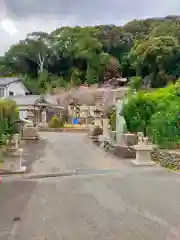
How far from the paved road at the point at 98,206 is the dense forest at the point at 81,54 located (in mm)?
32776

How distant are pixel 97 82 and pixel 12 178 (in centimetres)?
3964

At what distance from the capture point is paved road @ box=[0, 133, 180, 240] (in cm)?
574

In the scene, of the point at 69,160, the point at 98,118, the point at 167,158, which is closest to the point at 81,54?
the point at 98,118

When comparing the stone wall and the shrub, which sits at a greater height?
the shrub

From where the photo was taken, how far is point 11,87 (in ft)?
161

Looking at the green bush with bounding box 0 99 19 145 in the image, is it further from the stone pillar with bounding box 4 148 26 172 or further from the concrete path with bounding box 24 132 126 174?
the stone pillar with bounding box 4 148 26 172

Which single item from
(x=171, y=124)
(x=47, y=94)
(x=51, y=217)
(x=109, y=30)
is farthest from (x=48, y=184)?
(x=109, y=30)

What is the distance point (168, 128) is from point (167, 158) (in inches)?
73.0

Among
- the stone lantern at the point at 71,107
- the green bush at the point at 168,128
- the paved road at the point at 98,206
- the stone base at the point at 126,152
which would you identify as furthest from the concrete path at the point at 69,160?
the stone lantern at the point at 71,107

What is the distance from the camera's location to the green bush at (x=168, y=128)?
1359 cm

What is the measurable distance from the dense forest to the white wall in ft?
8.19

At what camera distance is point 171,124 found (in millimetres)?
13742

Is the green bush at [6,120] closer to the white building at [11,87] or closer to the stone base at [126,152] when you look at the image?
the stone base at [126,152]

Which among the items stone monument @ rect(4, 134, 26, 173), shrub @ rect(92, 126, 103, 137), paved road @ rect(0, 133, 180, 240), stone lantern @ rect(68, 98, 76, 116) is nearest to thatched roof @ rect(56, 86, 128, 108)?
stone lantern @ rect(68, 98, 76, 116)
